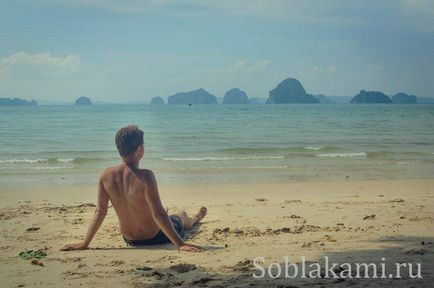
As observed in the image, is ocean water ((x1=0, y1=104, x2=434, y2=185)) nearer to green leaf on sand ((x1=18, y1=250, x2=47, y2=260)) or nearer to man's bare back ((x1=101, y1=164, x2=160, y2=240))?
man's bare back ((x1=101, y1=164, x2=160, y2=240))

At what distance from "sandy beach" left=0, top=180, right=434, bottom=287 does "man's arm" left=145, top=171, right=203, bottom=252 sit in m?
0.11

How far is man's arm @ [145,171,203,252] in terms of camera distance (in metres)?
5.18

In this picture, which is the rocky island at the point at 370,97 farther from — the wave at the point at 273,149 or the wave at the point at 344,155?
the wave at the point at 344,155

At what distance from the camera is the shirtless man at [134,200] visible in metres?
5.19

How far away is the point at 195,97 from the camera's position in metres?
191

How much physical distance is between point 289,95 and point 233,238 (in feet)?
596

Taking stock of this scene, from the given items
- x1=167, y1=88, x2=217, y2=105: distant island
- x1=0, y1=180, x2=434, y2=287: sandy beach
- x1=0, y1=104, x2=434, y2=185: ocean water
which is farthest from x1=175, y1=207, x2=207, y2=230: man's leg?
x1=167, y1=88, x2=217, y2=105: distant island

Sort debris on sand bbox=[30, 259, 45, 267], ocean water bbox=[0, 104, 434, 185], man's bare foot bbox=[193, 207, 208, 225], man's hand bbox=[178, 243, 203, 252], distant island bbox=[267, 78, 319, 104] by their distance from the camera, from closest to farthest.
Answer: debris on sand bbox=[30, 259, 45, 267] → man's hand bbox=[178, 243, 203, 252] → man's bare foot bbox=[193, 207, 208, 225] → ocean water bbox=[0, 104, 434, 185] → distant island bbox=[267, 78, 319, 104]

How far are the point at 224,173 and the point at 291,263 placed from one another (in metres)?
9.44

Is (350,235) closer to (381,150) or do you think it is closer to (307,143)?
(381,150)

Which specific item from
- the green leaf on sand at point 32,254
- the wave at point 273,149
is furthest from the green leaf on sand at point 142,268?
the wave at point 273,149

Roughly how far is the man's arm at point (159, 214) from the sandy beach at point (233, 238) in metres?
0.11

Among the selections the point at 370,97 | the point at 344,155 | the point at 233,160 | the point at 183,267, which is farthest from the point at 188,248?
the point at 370,97

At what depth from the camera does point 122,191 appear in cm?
535
